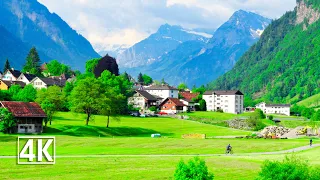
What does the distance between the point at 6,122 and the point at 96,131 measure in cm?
2025

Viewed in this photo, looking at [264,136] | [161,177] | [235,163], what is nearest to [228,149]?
[235,163]

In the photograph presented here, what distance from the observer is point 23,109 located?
3984 inches

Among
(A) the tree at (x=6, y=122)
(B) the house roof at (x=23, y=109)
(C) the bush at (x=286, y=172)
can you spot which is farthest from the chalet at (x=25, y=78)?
(C) the bush at (x=286, y=172)

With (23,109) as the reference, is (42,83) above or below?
above

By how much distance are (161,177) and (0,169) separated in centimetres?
1514

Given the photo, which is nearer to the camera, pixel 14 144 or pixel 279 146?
pixel 14 144

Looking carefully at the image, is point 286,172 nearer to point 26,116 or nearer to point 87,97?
point 26,116

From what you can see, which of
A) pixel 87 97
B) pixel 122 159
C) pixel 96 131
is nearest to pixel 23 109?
pixel 96 131

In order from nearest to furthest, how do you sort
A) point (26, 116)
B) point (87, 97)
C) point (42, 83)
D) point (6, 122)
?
point (6, 122), point (26, 116), point (87, 97), point (42, 83)

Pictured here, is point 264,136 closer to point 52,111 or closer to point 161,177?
point 52,111

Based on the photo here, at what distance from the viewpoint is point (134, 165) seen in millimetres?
54250

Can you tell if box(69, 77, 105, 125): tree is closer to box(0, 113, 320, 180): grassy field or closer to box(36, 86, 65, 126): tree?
box(36, 86, 65, 126): tree

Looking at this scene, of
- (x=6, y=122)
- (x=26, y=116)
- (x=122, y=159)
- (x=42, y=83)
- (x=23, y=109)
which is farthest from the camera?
(x=42, y=83)

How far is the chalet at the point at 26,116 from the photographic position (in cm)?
9781
